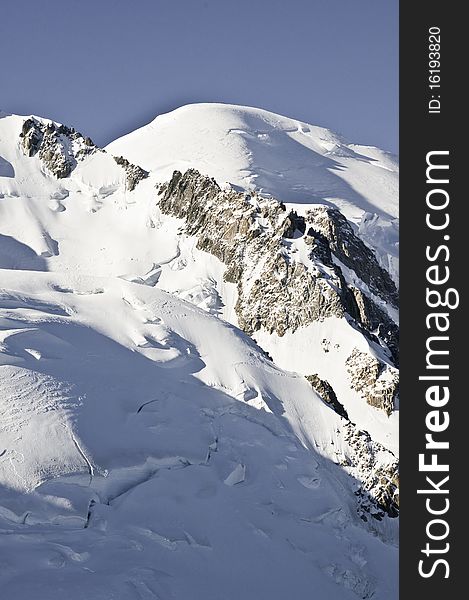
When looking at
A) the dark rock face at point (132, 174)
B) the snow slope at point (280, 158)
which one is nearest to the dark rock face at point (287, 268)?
the dark rock face at point (132, 174)

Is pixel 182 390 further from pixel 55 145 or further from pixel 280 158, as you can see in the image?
pixel 280 158

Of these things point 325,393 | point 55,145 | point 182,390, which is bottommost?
point 325,393

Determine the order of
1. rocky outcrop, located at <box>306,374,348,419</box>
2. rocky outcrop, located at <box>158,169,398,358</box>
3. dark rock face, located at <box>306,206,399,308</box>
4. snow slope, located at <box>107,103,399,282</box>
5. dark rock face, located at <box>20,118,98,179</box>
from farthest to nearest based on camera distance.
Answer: snow slope, located at <box>107,103,399,282</box> → dark rock face, located at <box>20,118,98,179</box> → dark rock face, located at <box>306,206,399,308</box> → rocky outcrop, located at <box>158,169,398,358</box> → rocky outcrop, located at <box>306,374,348,419</box>

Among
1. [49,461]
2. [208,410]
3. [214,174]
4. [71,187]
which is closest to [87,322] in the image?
[208,410]

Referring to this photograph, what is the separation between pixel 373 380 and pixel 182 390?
20.4 meters

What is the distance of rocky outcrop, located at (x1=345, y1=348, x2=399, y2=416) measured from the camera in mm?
54344

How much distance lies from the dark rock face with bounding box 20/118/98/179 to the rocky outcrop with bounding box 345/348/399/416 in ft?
122

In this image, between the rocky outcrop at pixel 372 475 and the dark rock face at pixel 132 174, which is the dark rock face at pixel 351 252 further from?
the rocky outcrop at pixel 372 475

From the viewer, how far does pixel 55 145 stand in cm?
8250

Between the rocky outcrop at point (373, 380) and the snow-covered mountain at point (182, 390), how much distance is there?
0.14 meters

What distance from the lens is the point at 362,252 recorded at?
81062 mm

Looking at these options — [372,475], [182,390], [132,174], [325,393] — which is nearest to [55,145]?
[132,174]

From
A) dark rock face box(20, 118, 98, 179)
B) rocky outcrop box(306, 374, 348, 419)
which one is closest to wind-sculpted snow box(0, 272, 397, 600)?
rocky outcrop box(306, 374, 348, 419)

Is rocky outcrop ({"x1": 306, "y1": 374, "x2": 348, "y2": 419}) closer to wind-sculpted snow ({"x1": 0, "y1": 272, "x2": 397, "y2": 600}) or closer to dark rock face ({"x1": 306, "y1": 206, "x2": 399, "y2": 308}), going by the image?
wind-sculpted snow ({"x1": 0, "y1": 272, "x2": 397, "y2": 600})
